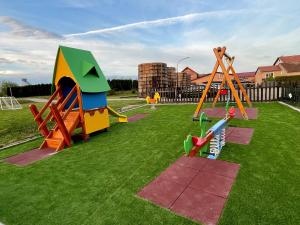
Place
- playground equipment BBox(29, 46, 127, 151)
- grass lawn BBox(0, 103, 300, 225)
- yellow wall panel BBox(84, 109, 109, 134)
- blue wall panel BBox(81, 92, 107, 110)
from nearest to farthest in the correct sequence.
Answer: grass lawn BBox(0, 103, 300, 225)
playground equipment BBox(29, 46, 127, 151)
blue wall panel BBox(81, 92, 107, 110)
yellow wall panel BBox(84, 109, 109, 134)

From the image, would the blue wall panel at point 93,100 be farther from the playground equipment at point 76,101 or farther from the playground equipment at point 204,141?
the playground equipment at point 204,141

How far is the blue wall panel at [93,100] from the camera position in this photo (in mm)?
7212

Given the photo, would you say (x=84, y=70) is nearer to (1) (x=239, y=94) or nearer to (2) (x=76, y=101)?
(2) (x=76, y=101)

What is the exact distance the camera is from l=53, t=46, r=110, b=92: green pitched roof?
7141 millimetres

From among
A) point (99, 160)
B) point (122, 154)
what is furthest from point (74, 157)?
point (122, 154)

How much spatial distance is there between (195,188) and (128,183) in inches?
50.5

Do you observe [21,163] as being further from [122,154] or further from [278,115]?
[278,115]

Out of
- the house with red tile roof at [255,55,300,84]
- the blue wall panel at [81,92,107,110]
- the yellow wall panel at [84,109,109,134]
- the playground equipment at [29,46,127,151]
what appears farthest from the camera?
the house with red tile roof at [255,55,300,84]

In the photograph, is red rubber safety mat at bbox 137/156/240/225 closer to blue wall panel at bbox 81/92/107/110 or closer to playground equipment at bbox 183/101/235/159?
playground equipment at bbox 183/101/235/159

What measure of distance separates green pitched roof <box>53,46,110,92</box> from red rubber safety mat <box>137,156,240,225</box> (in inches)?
179

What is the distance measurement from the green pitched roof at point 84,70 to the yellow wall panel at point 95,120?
897mm

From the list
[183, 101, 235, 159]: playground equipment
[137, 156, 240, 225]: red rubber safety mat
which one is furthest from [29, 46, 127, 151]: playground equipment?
[183, 101, 235, 159]: playground equipment

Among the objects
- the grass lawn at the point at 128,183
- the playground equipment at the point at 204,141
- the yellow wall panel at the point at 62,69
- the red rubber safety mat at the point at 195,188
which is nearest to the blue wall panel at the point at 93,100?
the yellow wall panel at the point at 62,69

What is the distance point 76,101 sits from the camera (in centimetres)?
716
